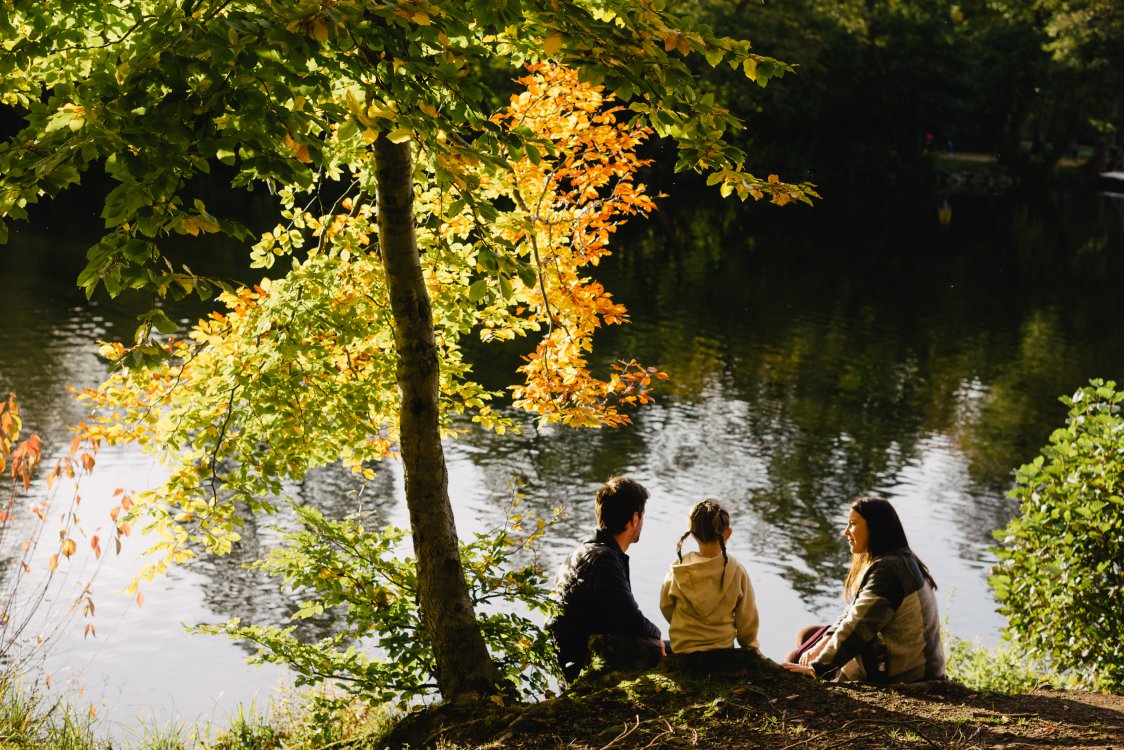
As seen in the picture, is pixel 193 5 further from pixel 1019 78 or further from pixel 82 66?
pixel 1019 78

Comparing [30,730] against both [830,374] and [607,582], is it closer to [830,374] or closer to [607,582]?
[607,582]

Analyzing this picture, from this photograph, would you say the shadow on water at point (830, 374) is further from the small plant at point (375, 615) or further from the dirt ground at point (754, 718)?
the dirt ground at point (754, 718)

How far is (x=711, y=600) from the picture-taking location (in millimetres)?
5410

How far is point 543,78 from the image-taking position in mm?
6277

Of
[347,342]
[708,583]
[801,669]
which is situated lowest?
[801,669]

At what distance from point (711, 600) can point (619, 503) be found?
0.62 m

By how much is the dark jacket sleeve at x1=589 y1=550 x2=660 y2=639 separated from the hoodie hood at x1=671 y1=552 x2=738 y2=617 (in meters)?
0.27

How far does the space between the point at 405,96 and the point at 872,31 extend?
5875 centimetres

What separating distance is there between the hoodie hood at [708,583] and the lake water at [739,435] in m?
3.27

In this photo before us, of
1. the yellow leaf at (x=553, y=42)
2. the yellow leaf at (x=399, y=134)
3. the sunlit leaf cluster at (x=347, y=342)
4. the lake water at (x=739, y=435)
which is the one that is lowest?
the lake water at (x=739, y=435)

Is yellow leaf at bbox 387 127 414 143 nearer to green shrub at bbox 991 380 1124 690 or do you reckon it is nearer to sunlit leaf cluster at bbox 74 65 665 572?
sunlit leaf cluster at bbox 74 65 665 572

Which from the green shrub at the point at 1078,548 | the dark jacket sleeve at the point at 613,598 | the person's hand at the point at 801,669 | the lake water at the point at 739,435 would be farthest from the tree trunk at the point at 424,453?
the green shrub at the point at 1078,548

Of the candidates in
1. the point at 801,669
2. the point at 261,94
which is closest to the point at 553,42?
the point at 261,94

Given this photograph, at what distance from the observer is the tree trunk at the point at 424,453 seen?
497cm
